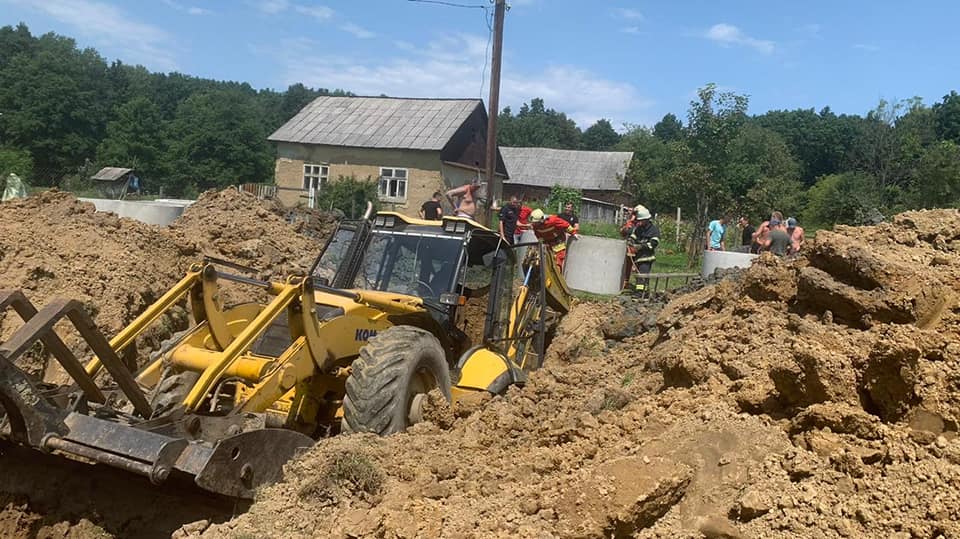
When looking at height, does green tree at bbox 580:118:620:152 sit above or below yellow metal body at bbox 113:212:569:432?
above

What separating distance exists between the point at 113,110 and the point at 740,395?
7342 centimetres

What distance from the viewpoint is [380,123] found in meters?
35.4

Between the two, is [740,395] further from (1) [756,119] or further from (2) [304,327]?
(1) [756,119]

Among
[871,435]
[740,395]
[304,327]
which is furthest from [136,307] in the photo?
[871,435]

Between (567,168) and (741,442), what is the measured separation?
173 feet

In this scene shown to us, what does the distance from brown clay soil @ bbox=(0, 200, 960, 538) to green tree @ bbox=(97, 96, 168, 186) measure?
58.6m

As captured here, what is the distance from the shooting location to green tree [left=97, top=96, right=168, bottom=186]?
58.5 metres

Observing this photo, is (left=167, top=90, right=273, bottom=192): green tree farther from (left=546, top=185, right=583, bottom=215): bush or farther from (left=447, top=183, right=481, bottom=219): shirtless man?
(left=447, top=183, right=481, bottom=219): shirtless man

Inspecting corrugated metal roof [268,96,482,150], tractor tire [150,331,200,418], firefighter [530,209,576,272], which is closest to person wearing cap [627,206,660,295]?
firefighter [530,209,576,272]

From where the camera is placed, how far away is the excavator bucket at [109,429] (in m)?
3.61

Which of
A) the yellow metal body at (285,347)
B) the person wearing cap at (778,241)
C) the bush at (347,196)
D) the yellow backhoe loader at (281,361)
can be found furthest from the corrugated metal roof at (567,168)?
the yellow metal body at (285,347)

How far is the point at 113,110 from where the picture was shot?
67.0 m

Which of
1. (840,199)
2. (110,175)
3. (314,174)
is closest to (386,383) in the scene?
(314,174)

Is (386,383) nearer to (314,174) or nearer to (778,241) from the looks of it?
(778,241)
